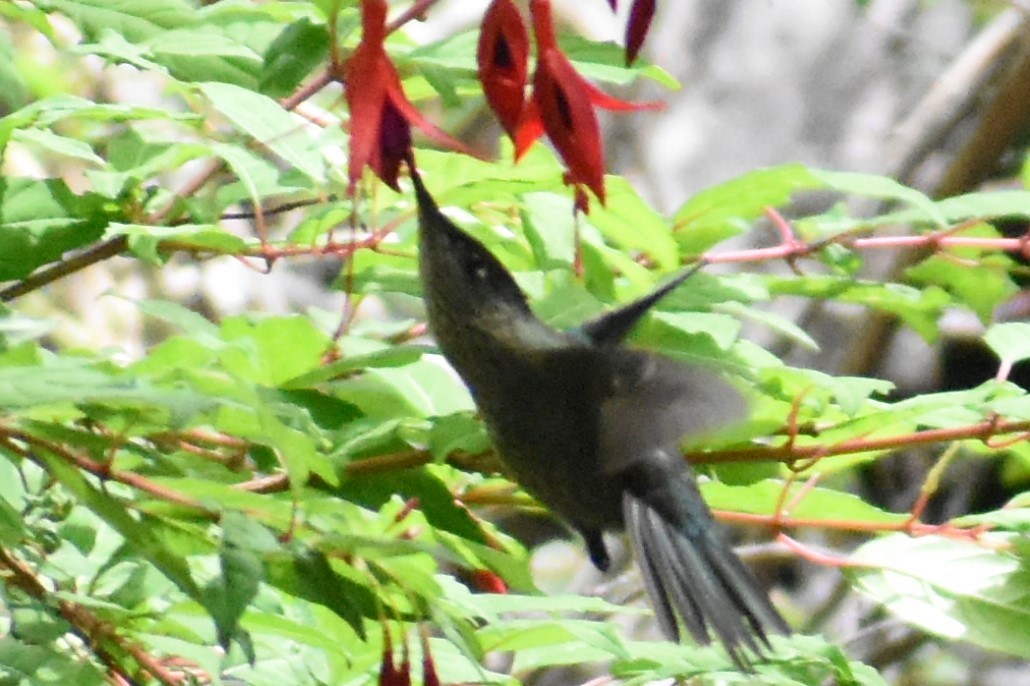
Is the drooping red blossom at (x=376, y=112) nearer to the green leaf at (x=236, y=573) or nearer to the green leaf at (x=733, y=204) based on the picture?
the green leaf at (x=236, y=573)

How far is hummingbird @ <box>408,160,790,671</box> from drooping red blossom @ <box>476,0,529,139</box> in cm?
13

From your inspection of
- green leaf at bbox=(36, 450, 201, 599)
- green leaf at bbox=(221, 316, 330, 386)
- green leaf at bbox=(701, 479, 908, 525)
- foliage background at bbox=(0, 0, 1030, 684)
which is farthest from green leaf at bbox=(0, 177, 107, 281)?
green leaf at bbox=(701, 479, 908, 525)

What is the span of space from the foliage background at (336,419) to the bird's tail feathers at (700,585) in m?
0.02

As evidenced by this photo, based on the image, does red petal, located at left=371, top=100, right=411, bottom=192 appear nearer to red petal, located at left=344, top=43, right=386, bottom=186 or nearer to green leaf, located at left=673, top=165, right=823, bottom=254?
red petal, located at left=344, top=43, right=386, bottom=186

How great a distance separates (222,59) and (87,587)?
327 millimetres

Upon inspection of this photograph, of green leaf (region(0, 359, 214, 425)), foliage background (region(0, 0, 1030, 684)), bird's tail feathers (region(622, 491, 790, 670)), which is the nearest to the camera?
green leaf (region(0, 359, 214, 425))

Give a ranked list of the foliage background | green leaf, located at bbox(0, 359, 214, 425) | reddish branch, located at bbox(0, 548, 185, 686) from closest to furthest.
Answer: green leaf, located at bbox(0, 359, 214, 425), the foliage background, reddish branch, located at bbox(0, 548, 185, 686)

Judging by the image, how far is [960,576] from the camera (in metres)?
0.83

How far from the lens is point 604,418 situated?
86 centimetres

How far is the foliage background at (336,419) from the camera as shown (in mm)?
572

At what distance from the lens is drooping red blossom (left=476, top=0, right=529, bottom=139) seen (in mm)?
579

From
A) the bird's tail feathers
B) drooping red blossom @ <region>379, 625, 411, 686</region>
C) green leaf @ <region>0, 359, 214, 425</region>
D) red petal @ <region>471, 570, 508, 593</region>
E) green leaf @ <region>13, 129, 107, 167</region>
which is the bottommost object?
red petal @ <region>471, 570, 508, 593</region>

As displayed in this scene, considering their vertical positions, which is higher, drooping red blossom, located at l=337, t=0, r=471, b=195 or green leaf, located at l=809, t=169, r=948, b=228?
drooping red blossom, located at l=337, t=0, r=471, b=195

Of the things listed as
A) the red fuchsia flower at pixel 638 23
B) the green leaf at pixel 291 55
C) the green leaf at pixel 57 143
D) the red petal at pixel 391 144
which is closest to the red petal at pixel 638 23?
the red fuchsia flower at pixel 638 23
